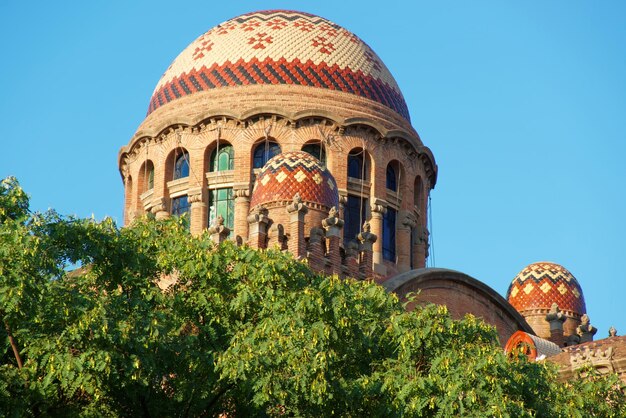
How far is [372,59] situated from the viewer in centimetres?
3819

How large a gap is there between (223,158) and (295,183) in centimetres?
511

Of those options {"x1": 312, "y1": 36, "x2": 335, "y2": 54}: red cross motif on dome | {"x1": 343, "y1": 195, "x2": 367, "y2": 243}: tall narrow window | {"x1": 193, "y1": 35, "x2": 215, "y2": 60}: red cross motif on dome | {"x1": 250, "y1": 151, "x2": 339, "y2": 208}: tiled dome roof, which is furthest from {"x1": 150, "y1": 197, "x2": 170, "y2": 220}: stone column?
{"x1": 312, "y1": 36, "x2": 335, "y2": 54}: red cross motif on dome

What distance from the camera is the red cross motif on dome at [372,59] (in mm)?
38000

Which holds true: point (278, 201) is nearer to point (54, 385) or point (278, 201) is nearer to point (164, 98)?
point (164, 98)

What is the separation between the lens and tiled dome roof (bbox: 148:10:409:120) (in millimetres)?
36531

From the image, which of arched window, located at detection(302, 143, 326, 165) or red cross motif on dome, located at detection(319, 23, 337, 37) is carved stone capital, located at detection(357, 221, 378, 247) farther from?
red cross motif on dome, located at detection(319, 23, 337, 37)

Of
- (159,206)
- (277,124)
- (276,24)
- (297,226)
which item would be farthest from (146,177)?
(297,226)

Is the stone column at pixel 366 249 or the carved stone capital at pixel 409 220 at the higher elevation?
the carved stone capital at pixel 409 220

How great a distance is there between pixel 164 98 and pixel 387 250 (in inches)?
269

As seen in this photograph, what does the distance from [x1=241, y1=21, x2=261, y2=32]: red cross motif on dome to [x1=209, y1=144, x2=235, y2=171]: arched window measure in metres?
3.46

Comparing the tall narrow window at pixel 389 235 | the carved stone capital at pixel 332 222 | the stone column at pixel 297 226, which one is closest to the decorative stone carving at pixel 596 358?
the carved stone capital at pixel 332 222

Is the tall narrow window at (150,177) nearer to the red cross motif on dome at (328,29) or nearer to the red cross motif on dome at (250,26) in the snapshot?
the red cross motif on dome at (250,26)

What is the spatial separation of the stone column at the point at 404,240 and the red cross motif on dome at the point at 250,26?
5.89 meters

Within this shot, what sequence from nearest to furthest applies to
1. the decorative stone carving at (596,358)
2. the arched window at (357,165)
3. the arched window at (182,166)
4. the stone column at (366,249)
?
the decorative stone carving at (596,358) → the stone column at (366,249) → the arched window at (357,165) → the arched window at (182,166)
